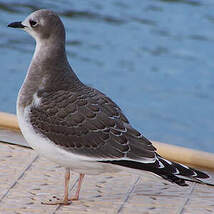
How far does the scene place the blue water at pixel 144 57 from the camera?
29.0 ft

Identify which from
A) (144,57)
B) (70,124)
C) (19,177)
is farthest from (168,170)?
(144,57)

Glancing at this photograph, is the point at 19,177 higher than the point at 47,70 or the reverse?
the reverse

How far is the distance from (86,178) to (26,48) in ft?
20.1

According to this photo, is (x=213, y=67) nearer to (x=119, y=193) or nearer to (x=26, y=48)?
(x=26, y=48)

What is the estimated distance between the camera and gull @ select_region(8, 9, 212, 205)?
12.2 ft

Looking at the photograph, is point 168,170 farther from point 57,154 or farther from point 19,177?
point 19,177

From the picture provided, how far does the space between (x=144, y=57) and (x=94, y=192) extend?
617 centimetres

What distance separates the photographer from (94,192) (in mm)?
4215

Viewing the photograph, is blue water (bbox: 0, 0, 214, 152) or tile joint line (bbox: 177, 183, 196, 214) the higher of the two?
tile joint line (bbox: 177, 183, 196, 214)

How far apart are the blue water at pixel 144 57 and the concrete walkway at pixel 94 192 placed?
12.9 ft

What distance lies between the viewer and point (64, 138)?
3760mm

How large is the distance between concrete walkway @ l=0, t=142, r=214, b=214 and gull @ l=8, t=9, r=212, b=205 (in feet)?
0.72

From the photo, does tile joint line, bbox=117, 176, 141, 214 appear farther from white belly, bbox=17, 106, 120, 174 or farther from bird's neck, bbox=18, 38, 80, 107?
bird's neck, bbox=18, 38, 80, 107

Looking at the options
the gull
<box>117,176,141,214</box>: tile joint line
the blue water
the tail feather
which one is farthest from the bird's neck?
the blue water
